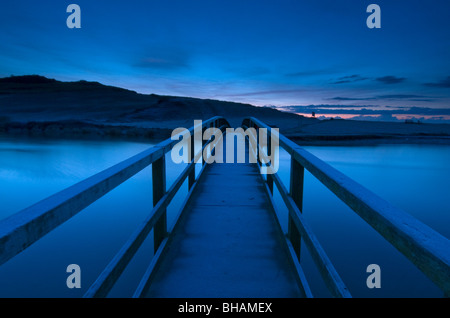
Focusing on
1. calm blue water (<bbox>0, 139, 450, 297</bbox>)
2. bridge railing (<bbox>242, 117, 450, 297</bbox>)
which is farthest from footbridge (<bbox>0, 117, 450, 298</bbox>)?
calm blue water (<bbox>0, 139, 450, 297</bbox>)

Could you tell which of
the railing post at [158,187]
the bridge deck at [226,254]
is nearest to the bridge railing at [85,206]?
the railing post at [158,187]

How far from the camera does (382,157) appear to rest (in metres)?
15.7

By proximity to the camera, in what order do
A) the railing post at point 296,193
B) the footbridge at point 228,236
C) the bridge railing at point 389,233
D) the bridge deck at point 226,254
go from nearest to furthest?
the bridge railing at point 389,233, the footbridge at point 228,236, the bridge deck at point 226,254, the railing post at point 296,193

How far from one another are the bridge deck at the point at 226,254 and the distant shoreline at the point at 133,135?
17507mm

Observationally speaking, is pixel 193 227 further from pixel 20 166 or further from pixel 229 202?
pixel 20 166

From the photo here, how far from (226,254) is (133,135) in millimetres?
23202

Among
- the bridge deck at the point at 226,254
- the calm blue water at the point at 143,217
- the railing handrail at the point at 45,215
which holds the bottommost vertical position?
the calm blue water at the point at 143,217

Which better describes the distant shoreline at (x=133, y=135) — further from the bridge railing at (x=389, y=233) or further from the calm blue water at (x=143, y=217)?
the bridge railing at (x=389, y=233)

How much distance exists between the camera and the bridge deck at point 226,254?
207 cm

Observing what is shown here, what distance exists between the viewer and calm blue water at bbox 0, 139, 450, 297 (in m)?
4.80

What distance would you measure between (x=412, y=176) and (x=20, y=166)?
18.2 metres

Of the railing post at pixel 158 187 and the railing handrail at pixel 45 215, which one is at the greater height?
the railing handrail at pixel 45 215

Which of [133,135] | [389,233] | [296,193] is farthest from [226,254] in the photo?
[133,135]

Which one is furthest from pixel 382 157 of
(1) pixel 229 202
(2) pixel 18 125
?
(2) pixel 18 125
